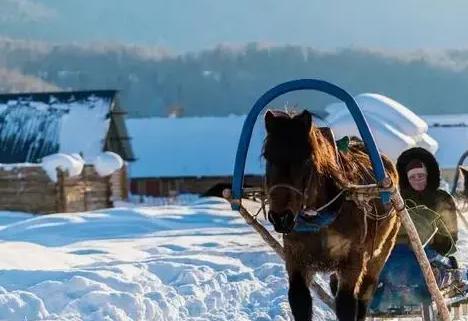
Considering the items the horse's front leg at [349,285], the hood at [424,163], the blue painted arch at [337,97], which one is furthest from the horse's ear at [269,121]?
the hood at [424,163]

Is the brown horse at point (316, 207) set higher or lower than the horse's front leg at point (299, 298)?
higher

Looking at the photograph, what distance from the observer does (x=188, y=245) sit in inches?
617

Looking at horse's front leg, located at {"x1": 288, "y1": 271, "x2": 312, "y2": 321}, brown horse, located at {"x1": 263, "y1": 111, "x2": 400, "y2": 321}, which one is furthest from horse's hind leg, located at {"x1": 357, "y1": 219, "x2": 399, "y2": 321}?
horse's front leg, located at {"x1": 288, "y1": 271, "x2": 312, "y2": 321}

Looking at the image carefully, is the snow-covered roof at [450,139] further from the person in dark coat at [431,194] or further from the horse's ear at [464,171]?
the person in dark coat at [431,194]

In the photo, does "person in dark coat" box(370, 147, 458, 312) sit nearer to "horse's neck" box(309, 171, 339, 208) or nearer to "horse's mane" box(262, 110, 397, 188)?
"horse's mane" box(262, 110, 397, 188)

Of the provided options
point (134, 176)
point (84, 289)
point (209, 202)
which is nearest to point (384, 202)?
point (84, 289)

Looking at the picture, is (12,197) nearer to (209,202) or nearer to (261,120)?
(209,202)

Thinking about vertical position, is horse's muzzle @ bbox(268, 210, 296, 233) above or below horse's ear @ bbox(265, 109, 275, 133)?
below

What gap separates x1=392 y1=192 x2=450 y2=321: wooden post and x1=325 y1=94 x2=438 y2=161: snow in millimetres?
21478

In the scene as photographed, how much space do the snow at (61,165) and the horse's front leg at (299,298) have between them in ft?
86.7

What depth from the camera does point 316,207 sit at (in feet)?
16.6

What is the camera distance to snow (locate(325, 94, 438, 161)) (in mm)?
28812

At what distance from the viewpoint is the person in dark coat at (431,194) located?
727 centimetres

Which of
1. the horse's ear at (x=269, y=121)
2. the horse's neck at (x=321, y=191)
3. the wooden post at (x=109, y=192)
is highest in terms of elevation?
the horse's ear at (x=269, y=121)
